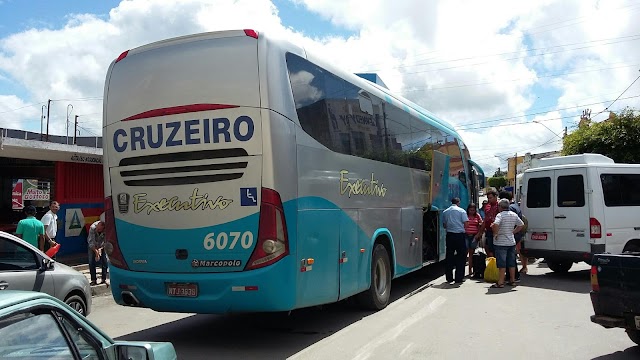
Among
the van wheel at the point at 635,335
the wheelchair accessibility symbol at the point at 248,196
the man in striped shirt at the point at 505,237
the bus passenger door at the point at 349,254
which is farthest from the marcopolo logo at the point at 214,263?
the man in striped shirt at the point at 505,237

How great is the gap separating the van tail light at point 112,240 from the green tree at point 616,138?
24609 mm

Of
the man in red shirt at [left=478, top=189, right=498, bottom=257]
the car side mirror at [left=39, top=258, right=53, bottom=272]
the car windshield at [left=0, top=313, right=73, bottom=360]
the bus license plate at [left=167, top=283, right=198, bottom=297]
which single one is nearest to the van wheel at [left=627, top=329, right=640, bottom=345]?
the bus license plate at [left=167, top=283, right=198, bottom=297]

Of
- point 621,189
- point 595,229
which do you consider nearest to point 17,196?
point 595,229

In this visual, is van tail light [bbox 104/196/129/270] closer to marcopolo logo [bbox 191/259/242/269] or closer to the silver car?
the silver car

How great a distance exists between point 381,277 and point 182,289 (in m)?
3.75

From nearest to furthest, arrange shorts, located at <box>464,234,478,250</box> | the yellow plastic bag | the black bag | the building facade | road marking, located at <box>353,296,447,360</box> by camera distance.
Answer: road marking, located at <box>353,296,447,360</box>, the yellow plastic bag, the black bag, shorts, located at <box>464,234,478,250</box>, the building facade

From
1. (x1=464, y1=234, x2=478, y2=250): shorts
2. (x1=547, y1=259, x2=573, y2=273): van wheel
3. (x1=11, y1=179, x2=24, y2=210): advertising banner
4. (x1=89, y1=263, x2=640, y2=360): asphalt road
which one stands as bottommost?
(x1=89, y1=263, x2=640, y2=360): asphalt road

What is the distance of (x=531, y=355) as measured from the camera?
6.25 m

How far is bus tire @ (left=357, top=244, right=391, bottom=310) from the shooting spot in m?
8.54

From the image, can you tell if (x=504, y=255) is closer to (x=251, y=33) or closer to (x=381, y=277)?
(x=381, y=277)

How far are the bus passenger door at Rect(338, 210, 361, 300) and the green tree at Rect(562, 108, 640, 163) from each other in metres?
21.9

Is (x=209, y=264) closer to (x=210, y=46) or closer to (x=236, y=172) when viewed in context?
(x=236, y=172)

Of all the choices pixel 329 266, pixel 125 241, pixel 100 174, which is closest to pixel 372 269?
pixel 329 266

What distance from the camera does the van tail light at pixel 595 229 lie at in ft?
36.5
